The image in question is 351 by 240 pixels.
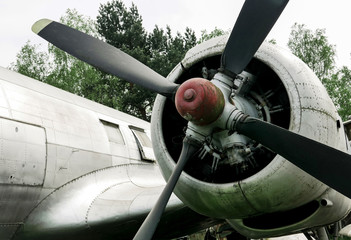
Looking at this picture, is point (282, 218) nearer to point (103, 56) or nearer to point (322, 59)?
point (103, 56)

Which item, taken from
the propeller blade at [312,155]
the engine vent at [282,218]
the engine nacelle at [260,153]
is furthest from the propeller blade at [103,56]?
the engine vent at [282,218]

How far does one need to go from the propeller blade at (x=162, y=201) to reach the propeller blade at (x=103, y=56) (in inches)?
24.6

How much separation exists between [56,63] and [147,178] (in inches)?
1243

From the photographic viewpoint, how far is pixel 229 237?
6566 millimetres

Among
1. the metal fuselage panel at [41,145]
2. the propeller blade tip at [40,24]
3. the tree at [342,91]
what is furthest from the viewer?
the tree at [342,91]

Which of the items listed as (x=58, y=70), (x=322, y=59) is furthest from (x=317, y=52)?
(x=58, y=70)

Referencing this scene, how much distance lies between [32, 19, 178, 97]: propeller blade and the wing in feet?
4.64

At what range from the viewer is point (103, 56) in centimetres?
458

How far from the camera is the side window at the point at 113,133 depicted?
721 cm

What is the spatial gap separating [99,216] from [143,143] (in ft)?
9.14

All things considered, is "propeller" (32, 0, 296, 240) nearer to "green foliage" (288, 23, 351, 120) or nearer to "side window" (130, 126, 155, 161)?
"side window" (130, 126, 155, 161)

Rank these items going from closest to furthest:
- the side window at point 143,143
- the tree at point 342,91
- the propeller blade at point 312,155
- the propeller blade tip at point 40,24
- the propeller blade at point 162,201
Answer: the propeller blade at point 312,155
the propeller blade at point 162,201
the propeller blade tip at point 40,24
the side window at point 143,143
the tree at point 342,91

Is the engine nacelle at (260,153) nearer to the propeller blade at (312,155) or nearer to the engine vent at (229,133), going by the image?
the engine vent at (229,133)

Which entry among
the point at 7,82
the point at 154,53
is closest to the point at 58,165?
the point at 7,82
